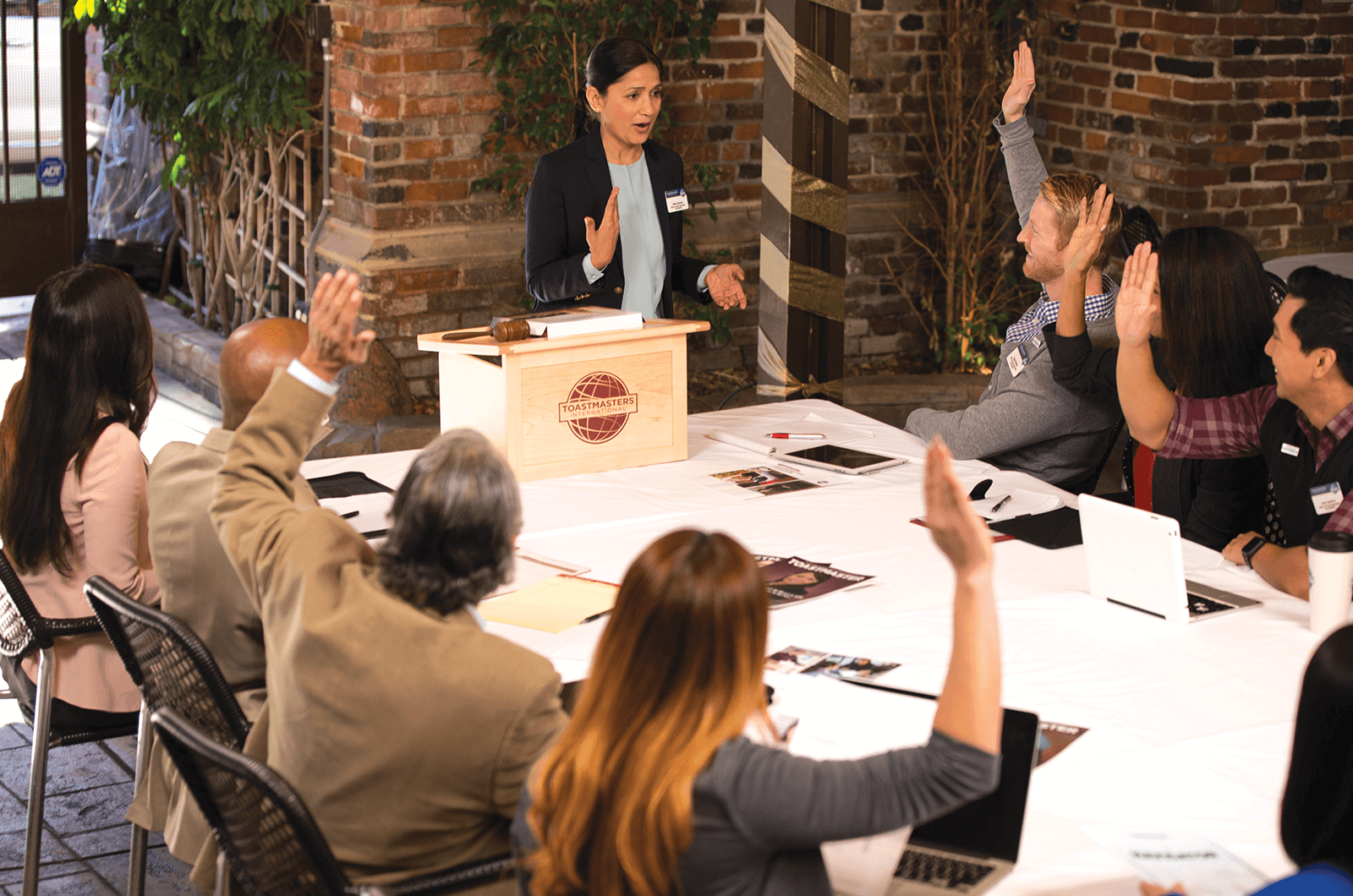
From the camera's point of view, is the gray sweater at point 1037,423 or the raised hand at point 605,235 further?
the raised hand at point 605,235

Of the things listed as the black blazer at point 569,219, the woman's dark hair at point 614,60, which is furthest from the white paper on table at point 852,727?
the woman's dark hair at point 614,60

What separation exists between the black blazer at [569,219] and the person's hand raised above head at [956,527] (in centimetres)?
244

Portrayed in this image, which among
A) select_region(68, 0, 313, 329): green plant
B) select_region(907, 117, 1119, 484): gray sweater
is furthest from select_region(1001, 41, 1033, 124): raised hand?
select_region(68, 0, 313, 329): green plant

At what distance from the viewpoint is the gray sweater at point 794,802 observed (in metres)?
→ 1.42

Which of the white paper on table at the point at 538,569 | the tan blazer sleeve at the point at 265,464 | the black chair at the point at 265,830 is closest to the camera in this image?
the black chair at the point at 265,830

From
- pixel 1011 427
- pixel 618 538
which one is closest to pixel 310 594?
pixel 618 538

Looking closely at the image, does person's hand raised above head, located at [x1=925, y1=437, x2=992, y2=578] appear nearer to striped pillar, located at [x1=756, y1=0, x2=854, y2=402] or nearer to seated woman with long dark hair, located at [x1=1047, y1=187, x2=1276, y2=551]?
seated woman with long dark hair, located at [x1=1047, y1=187, x2=1276, y2=551]

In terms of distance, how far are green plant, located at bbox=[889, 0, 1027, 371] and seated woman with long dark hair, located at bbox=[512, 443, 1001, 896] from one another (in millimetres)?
4974

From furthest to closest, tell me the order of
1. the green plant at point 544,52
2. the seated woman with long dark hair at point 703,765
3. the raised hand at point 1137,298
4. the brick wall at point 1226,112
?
the brick wall at point 1226,112 < the green plant at point 544,52 < the raised hand at point 1137,298 < the seated woman with long dark hair at point 703,765

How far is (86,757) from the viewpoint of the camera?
3.52 metres

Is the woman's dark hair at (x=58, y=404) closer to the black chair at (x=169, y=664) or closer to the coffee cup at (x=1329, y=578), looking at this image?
the black chair at (x=169, y=664)

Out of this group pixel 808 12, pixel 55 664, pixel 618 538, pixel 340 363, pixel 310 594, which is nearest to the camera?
pixel 310 594

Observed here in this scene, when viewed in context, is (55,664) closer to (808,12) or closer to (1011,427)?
(1011,427)

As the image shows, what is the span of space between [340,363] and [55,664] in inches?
39.0
